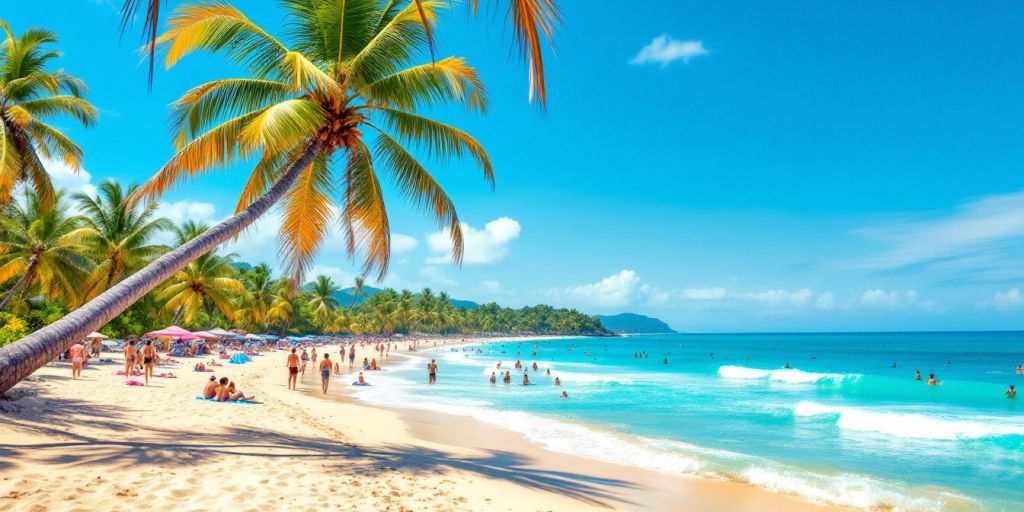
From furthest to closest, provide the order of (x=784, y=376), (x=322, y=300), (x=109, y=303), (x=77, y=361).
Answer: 1. (x=322, y=300)
2. (x=784, y=376)
3. (x=77, y=361)
4. (x=109, y=303)

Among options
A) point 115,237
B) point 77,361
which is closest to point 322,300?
point 115,237

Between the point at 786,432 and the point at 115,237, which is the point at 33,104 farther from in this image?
the point at 786,432

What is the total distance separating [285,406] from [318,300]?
59.1 metres

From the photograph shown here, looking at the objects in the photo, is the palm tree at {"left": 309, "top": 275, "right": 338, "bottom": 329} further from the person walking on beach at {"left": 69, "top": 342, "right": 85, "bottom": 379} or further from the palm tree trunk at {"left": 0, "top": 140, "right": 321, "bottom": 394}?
the palm tree trunk at {"left": 0, "top": 140, "right": 321, "bottom": 394}

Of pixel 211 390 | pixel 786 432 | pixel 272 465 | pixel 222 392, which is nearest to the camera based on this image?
pixel 272 465

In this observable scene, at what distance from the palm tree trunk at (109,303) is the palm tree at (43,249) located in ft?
51.7

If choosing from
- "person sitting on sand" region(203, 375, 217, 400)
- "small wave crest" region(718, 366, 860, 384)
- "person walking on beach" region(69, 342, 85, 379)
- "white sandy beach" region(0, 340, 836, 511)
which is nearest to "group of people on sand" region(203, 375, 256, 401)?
"person sitting on sand" region(203, 375, 217, 400)

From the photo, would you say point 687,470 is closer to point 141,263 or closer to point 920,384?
point 141,263

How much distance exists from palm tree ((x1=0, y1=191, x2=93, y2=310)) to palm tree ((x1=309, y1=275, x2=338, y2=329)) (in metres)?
48.3

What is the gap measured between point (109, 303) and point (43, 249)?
18.7 m

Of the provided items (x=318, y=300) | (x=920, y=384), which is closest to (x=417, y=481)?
(x=920, y=384)

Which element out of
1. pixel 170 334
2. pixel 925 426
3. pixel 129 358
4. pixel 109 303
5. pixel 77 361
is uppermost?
pixel 109 303

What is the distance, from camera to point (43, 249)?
19.0 meters

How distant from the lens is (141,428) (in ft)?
28.3
